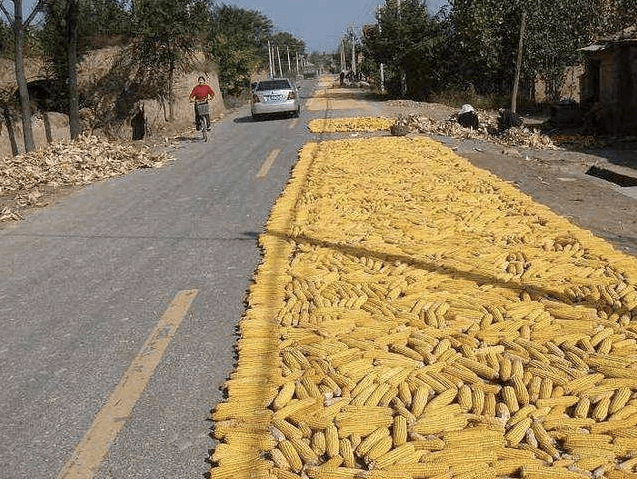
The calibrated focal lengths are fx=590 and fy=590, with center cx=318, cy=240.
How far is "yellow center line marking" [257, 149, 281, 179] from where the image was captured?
12.7m

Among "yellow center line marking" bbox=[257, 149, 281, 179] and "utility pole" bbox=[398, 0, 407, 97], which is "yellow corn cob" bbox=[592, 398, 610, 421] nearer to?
"yellow center line marking" bbox=[257, 149, 281, 179]

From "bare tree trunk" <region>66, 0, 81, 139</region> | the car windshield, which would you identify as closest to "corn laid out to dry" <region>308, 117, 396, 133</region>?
the car windshield

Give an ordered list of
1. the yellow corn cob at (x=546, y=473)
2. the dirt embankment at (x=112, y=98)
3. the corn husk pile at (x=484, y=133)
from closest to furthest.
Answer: the yellow corn cob at (x=546, y=473) < the corn husk pile at (x=484, y=133) < the dirt embankment at (x=112, y=98)

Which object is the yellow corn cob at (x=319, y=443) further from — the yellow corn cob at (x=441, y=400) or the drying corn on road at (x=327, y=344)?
the yellow corn cob at (x=441, y=400)

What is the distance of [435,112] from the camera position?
26.1 meters

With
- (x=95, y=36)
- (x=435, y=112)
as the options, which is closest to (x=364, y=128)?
(x=435, y=112)

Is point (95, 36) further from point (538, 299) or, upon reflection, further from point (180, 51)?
point (538, 299)

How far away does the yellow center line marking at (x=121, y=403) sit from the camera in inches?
127

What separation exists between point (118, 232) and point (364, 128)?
13.3m

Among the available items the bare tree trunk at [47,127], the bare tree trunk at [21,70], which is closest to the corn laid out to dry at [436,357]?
the bare tree trunk at [21,70]

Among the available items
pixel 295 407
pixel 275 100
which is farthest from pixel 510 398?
pixel 275 100

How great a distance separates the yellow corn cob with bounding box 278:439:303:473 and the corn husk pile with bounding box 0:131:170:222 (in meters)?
9.31

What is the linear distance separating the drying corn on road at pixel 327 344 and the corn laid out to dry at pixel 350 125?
11.7 metres

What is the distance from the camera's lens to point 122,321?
5.13 meters
